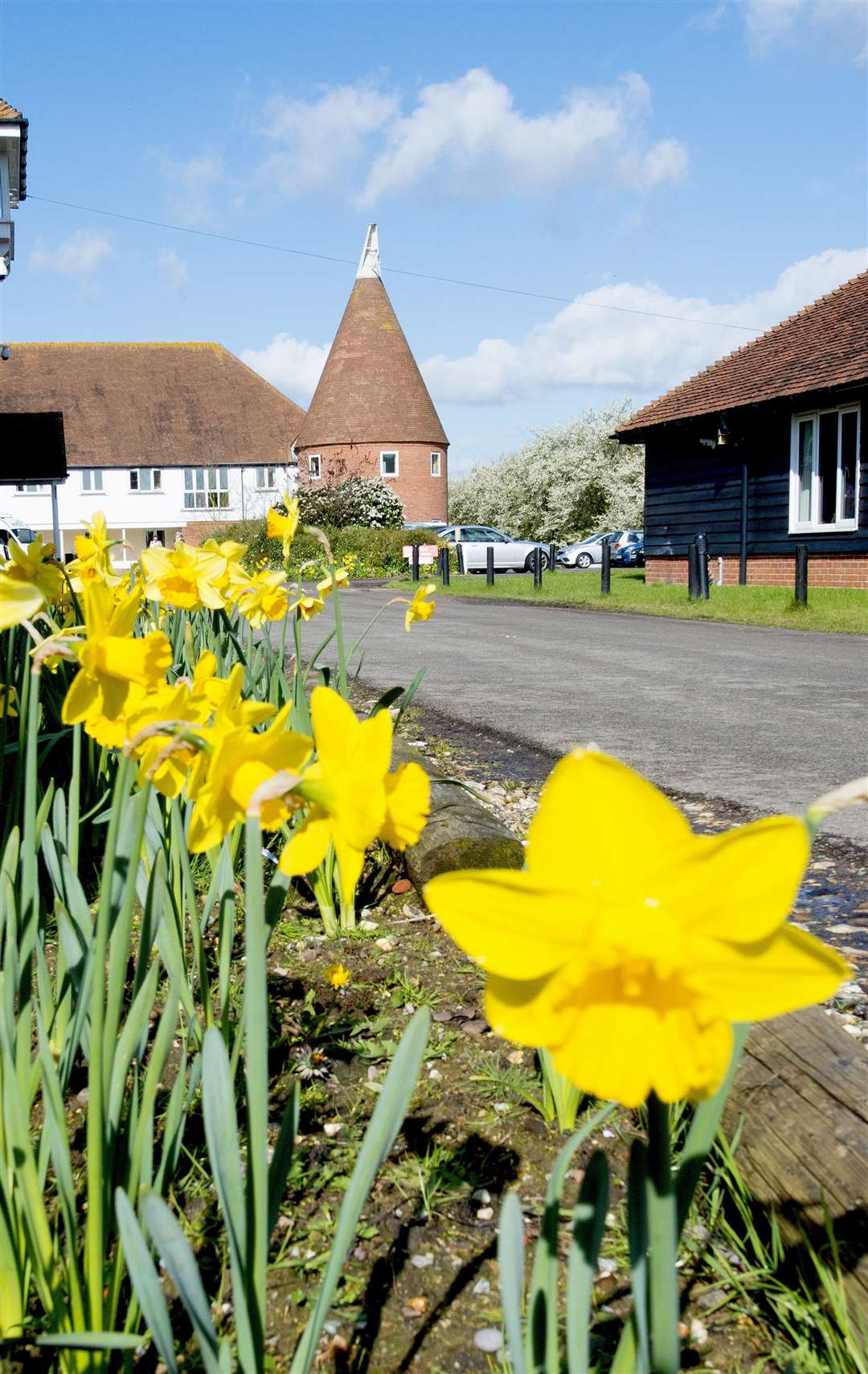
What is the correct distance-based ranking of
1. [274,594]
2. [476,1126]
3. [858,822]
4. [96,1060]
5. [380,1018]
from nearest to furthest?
[96,1060]
[476,1126]
[380,1018]
[274,594]
[858,822]

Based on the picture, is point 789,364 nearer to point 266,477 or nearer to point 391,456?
point 391,456

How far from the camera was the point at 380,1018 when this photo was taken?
1931 mm

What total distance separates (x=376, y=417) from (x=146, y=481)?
8.94m

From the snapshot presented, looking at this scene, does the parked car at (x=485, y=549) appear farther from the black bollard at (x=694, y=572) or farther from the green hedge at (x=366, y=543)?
the black bollard at (x=694, y=572)

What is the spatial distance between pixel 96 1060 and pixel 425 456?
42.3 metres

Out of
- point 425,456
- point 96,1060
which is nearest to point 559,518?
point 425,456

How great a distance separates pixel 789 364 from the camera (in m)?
16.6

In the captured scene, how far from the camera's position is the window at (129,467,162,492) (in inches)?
1692

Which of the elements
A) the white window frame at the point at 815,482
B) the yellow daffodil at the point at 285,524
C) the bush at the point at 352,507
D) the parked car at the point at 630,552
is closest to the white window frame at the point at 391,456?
the bush at the point at 352,507

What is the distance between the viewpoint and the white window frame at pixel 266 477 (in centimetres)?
4303

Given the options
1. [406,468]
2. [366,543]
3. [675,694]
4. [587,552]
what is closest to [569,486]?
[406,468]

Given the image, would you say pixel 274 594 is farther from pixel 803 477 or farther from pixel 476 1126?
pixel 803 477

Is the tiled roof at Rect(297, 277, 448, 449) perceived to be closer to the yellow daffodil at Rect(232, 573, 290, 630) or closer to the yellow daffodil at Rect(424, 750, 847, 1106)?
the yellow daffodil at Rect(232, 573, 290, 630)

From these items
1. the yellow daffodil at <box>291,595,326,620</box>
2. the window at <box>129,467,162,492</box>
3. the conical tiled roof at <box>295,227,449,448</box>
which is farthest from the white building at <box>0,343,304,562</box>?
the yellow daffodil at <box>291,595,326,620</box>
